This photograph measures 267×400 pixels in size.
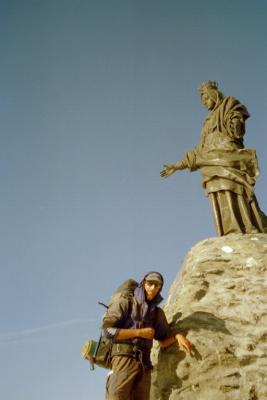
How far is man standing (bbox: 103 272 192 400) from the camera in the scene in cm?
421

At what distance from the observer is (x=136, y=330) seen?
14.2ft

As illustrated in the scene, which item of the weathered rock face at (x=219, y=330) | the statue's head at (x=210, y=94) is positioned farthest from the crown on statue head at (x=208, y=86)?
the weathered rock face at (x=219, y=330)

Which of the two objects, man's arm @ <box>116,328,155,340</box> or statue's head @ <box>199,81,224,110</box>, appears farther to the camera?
statue's head @ <box>199,81,224,110</box>

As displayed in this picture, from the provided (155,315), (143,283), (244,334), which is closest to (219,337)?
(244,334)

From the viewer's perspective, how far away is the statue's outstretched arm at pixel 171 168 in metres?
10.0

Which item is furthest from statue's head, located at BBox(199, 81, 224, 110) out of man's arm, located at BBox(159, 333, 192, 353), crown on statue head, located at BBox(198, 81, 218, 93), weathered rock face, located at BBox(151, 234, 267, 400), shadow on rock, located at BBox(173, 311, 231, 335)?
man's arm, located at BBox(159, 333, 192, 353)

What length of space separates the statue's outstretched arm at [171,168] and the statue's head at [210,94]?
1895mm

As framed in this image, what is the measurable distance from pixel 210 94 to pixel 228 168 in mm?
2622

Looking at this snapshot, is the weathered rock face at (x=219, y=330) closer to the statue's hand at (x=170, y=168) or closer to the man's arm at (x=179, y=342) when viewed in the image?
the man's arm at (x=179, y=342)

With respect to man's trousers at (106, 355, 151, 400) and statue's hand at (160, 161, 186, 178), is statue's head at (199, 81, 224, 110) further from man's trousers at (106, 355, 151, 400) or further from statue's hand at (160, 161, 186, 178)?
man's trousers at (106, 355, 151, 400)

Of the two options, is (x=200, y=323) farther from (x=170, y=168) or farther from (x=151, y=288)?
(x=170, y=168)

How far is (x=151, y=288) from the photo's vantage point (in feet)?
15.2

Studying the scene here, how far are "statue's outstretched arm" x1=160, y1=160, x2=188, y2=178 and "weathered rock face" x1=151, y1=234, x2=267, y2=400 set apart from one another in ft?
10.8

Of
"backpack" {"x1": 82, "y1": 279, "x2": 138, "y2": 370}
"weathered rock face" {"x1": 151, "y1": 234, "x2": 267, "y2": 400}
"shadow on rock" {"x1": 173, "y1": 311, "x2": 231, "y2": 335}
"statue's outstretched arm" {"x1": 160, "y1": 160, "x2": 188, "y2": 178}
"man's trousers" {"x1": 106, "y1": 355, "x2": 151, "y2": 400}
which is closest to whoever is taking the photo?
"man's trousers" {"x1": 106, "y1": 355, "x2": 151, "y2": 400}
